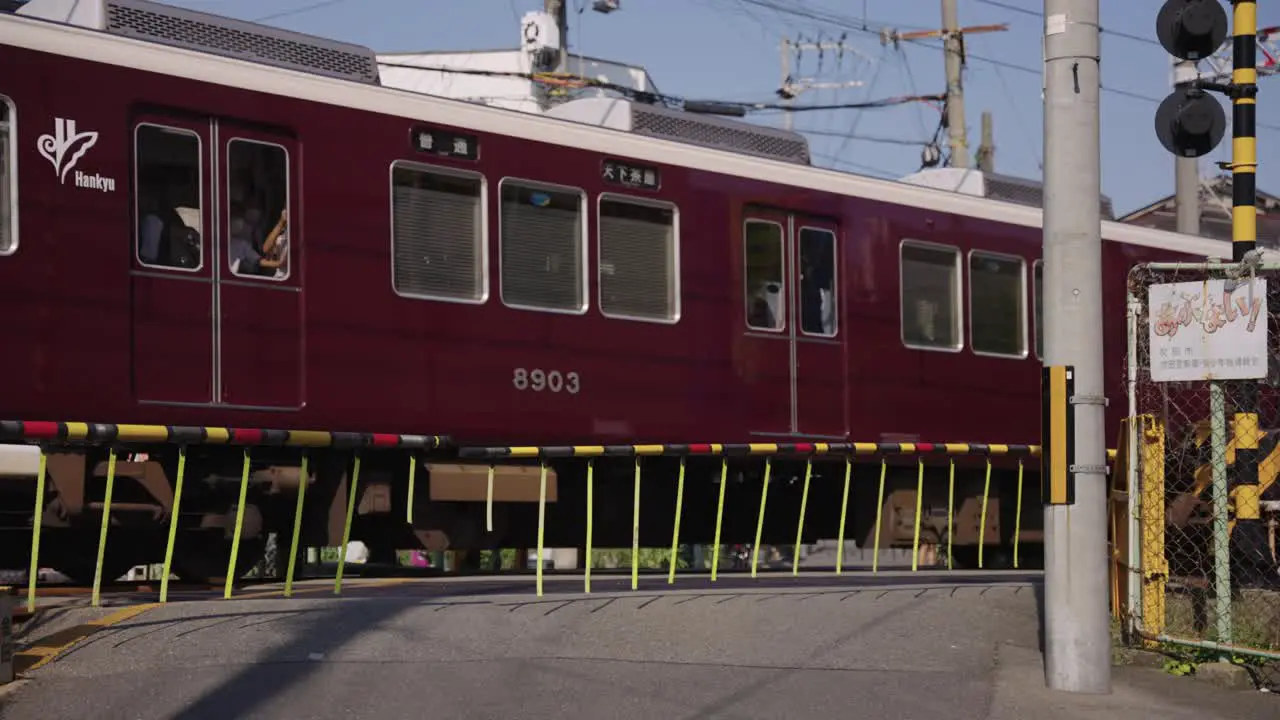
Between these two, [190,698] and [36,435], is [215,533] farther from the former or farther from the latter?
[190,698]

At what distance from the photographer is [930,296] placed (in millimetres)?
15867

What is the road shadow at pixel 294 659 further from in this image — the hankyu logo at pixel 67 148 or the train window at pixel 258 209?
the hankyu logo at pixel 67 148

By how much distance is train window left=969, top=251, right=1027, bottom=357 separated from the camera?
16.1 metres

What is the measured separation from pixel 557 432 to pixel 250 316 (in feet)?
8.65

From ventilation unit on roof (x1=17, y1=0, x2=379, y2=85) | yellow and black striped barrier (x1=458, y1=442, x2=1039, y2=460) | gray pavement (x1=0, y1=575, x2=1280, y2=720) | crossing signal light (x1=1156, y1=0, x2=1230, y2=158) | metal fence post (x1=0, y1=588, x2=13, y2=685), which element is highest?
ventilation unit on roof (x1=17, y1=0, x2=379, y2=85)

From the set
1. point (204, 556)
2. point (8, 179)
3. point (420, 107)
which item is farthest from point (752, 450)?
point (8, 179)

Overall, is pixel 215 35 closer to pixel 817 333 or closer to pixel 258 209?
pixel 258 209

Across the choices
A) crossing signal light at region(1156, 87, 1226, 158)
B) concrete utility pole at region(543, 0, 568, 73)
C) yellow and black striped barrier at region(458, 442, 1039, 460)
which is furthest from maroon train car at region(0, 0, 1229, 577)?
concrete utility pole at region(543, 0, 568, 73)

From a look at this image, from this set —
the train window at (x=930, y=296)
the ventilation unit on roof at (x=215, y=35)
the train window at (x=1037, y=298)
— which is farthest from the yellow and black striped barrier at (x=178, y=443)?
the train window at (x=1037, y=298)

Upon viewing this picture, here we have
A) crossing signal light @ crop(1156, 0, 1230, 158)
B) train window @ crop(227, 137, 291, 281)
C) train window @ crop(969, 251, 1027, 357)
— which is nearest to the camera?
crossing signal light @ crop(1156, 0, 1230, 158)

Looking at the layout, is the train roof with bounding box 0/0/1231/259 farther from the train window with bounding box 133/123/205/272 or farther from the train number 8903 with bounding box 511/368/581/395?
the train number 8903 with bounding box 511/368/581/395

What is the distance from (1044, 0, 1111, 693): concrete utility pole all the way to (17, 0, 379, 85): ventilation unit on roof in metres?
5.27

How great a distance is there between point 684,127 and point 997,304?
375cm

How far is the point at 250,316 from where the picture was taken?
11523 mm
